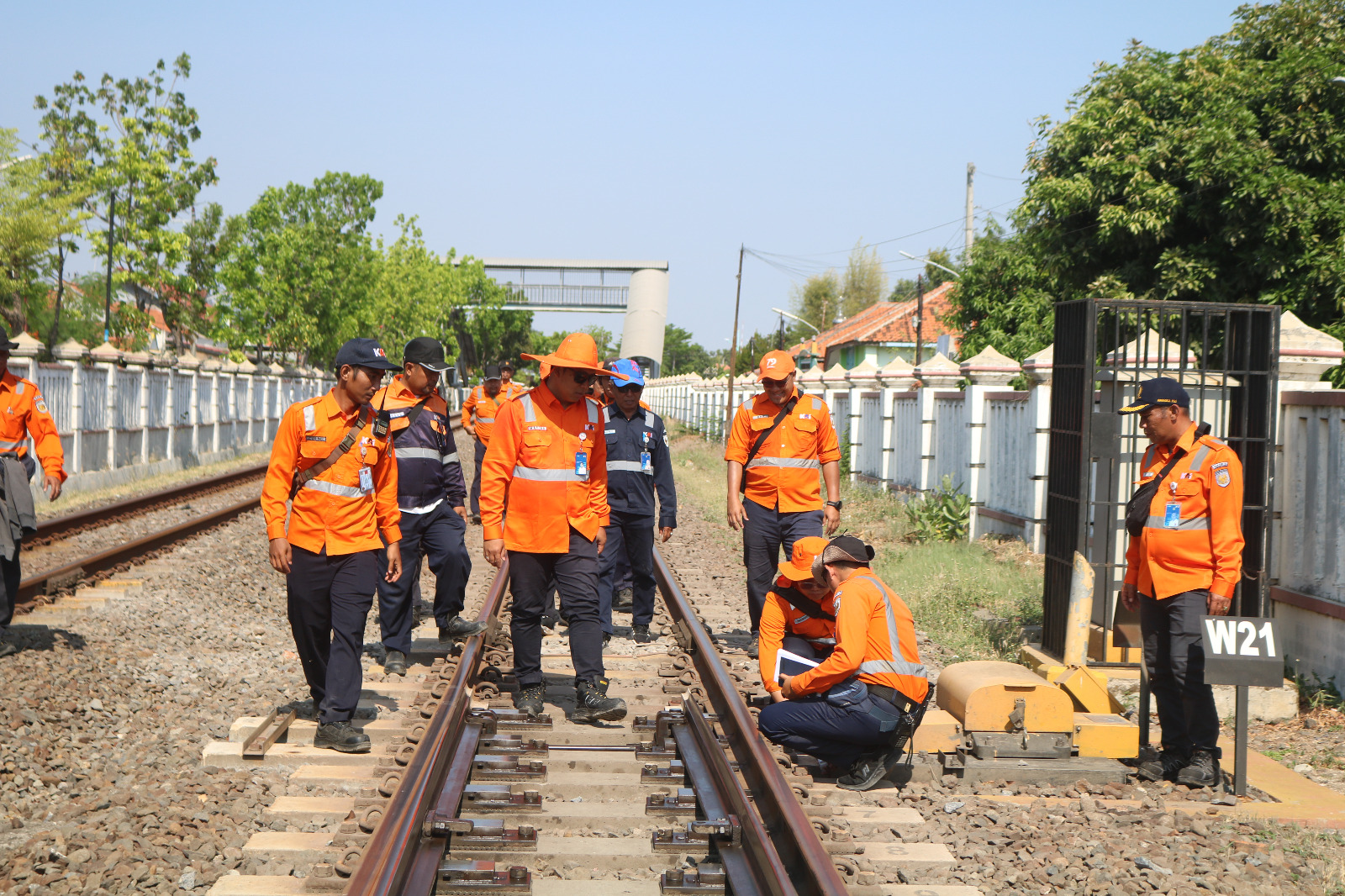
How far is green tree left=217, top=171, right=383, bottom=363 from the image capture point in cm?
3762

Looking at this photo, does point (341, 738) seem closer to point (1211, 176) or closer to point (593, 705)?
point (593, 705)

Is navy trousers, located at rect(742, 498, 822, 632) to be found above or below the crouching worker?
above

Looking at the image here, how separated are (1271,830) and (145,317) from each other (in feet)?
115

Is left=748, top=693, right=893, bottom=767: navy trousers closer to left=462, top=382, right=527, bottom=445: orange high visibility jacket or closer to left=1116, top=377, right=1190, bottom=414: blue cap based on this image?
left=1116, top=377, right=1190, bottom=414: blue cap

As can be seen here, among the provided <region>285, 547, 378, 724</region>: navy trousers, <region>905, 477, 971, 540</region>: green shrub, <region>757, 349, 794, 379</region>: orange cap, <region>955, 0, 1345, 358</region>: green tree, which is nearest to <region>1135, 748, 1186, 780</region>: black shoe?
<region>757, 349, 794, 379</region>: orange cap

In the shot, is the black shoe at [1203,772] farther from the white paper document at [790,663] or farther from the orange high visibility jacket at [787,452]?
the orange high visibility jacket at [787,452]

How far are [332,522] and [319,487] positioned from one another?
0.61 feet

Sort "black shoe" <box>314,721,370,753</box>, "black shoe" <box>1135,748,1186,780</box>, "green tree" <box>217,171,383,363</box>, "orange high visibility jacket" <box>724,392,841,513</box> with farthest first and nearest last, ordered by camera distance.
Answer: "green tree" <box>217,171,383,363</box>
"orange high visibility jacket" <box>724,392,841,513</box>
"black shoe" <box>1135,748,1186,780</box>
"black shoe" <box>314,721,370,753</box>

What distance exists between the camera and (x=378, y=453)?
20.2ft

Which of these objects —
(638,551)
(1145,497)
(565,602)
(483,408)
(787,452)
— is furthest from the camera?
(483,408)

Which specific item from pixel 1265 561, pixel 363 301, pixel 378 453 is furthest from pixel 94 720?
pixel 363 301

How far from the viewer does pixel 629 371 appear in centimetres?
800

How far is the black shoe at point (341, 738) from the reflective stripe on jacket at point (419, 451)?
7.11 feet

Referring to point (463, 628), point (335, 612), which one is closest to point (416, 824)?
point (335, 612)
